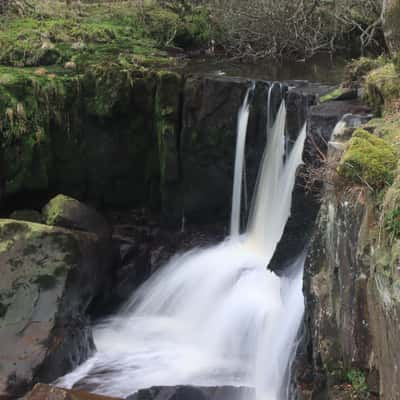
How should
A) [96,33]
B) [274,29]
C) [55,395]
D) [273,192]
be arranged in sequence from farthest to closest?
[96,33] < [274,29] < [273,192] < [55,395]

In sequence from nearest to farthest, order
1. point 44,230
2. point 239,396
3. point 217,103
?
point 239,396, point 44,230, point 217,103

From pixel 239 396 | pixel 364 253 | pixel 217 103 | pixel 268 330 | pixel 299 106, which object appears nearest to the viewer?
pixel 364 253

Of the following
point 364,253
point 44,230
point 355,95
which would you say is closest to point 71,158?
point 44,230

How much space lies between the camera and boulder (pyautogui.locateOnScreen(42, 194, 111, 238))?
389 inches

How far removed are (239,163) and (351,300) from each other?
6134 millimetres

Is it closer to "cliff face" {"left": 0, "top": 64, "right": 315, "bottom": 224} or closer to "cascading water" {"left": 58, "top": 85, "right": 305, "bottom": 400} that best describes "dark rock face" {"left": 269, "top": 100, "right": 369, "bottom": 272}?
"cascading water" {"left": 58, "top": 85, "right": 305, "bottom": 400}

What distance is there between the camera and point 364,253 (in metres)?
4.79

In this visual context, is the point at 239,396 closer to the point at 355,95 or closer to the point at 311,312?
the point at 311,312

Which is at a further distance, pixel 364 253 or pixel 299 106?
pixel 299 106

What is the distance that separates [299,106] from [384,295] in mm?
6043

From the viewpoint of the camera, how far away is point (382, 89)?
7.64m

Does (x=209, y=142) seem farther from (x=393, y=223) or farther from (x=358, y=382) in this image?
(x=393, y=223)

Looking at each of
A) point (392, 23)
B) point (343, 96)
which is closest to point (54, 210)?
point (343, 96)

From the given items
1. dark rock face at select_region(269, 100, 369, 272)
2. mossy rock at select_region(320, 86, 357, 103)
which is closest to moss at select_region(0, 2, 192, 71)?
mossy rock at select_region(320, 86, 357, 103)
